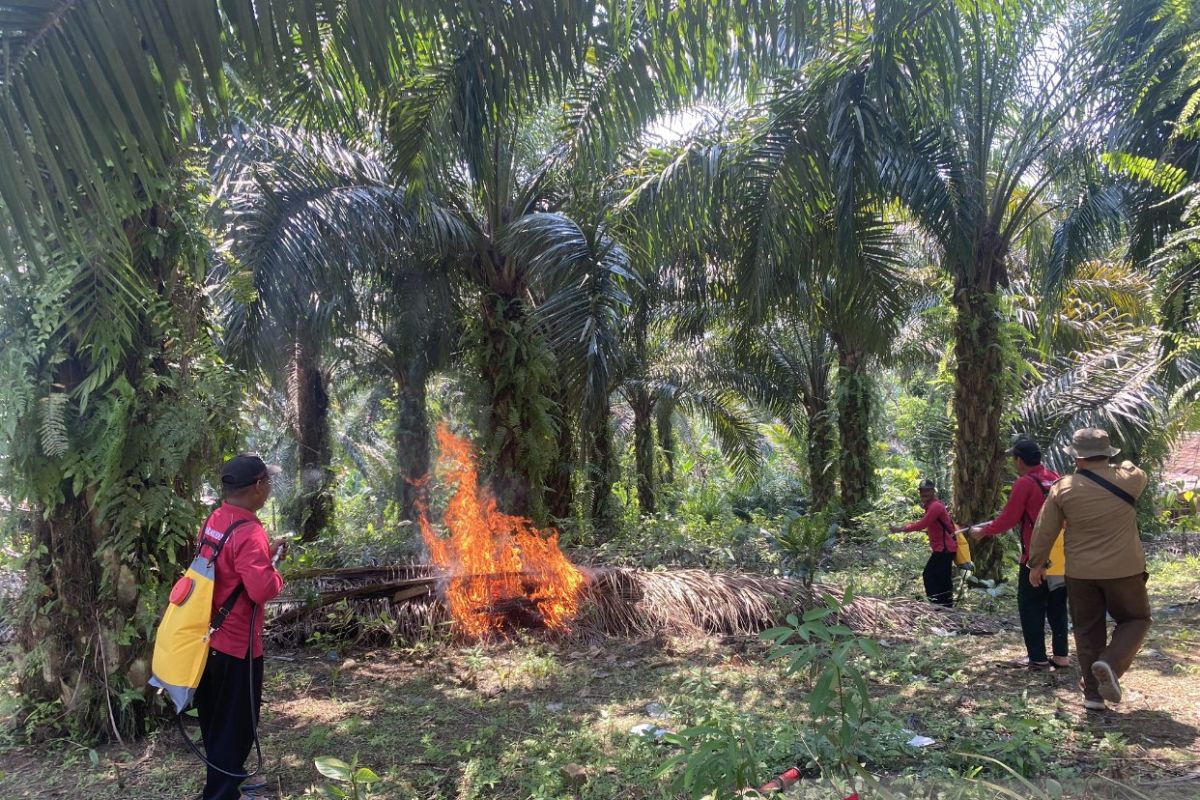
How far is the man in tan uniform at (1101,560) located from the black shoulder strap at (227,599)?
450cm

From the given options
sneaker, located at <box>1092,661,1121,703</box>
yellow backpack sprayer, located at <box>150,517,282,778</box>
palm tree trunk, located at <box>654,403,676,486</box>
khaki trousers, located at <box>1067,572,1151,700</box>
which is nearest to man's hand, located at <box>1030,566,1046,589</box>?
khaki trousers, located at <box>1067,572,1151,700</box>

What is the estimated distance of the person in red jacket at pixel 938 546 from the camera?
834cm

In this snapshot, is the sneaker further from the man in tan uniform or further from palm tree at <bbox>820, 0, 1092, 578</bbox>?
palm tree at <bbox>820, 0, 1092, 578</bbox>

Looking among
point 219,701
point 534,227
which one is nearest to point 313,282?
point 534,227

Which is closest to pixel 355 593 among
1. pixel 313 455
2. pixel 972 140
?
pixel 972 140

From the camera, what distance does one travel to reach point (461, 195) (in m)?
9.69

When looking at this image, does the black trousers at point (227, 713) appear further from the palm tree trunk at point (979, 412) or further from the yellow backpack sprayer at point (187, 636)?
the palm tree trunk at point (979, 412)

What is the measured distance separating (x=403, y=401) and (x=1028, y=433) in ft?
33.8

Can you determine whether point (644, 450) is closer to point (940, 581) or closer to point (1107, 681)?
point (940, 581)

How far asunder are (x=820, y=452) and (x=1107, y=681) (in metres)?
12.1

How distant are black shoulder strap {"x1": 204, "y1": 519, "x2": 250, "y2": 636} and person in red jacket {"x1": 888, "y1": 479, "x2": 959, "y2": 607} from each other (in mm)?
6402

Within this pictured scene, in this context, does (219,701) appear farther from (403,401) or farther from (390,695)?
(403,401)

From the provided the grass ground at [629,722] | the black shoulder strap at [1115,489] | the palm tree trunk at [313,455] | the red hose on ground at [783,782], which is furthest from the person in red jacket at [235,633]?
the palm tree trunk at [313,455]

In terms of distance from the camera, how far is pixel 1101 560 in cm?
488
